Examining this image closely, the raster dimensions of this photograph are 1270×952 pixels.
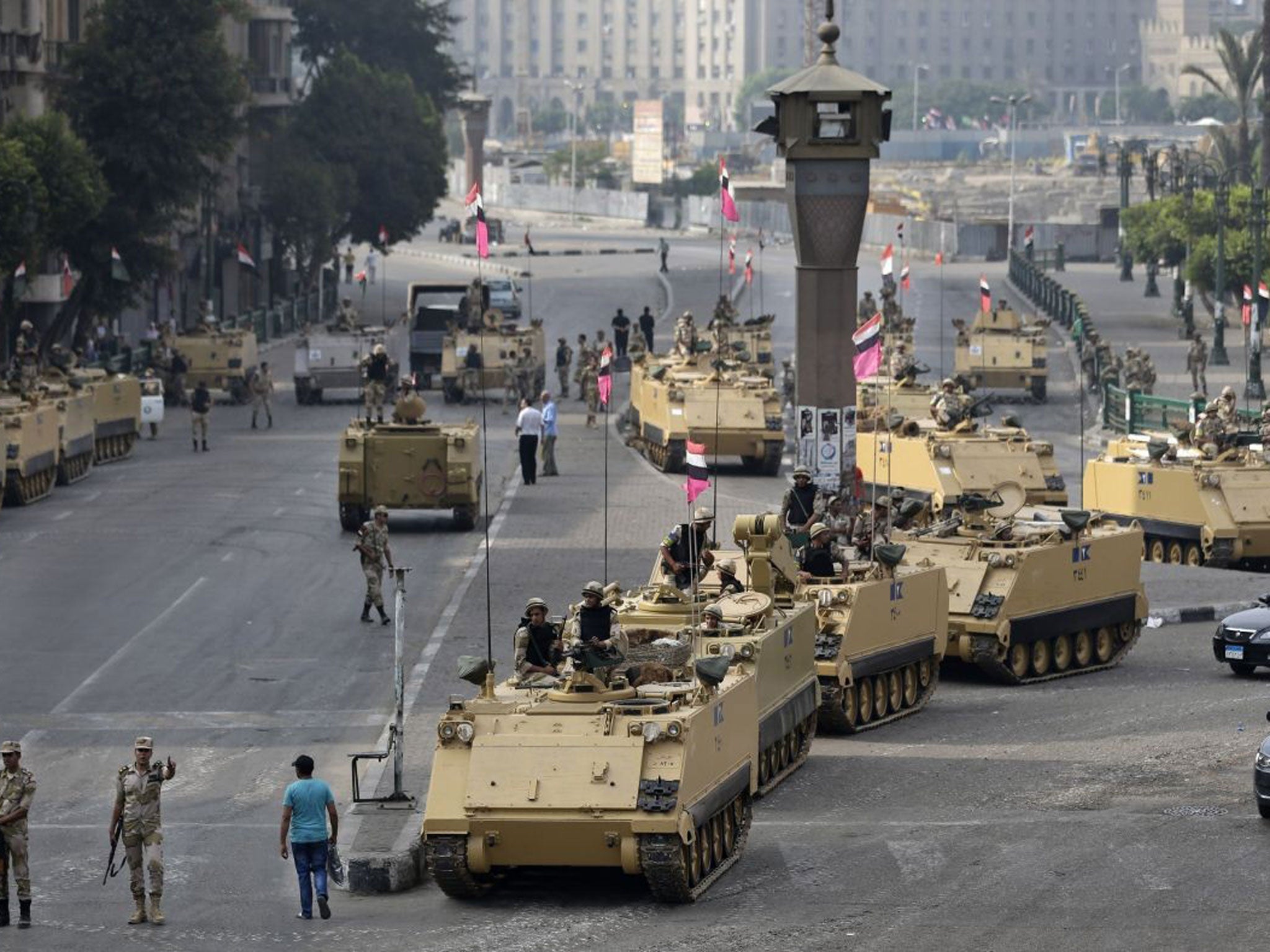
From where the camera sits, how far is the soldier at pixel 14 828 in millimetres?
19266

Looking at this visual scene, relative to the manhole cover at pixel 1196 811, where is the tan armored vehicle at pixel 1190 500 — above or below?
above

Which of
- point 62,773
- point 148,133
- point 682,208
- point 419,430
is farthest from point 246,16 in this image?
point 682,208

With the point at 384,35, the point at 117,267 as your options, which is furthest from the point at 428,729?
the point at 384,35

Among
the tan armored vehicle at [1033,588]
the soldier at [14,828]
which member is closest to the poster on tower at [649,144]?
the tan armored vehicle at [1033,588]

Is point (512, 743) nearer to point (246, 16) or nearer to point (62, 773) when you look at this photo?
point (62, 773)

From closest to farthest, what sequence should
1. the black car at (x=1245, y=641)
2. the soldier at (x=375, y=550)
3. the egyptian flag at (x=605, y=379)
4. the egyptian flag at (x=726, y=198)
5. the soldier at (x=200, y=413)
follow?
1. the black car at (x=1245, y=641)
2. the soldier at (x=375, y=550)
3. the egyptian flag at (x=605, y=379)
4. the egyptian flag at (x=726, y=198)
5. the soldier at (x=200, y=413)

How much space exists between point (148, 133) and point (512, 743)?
155 ft

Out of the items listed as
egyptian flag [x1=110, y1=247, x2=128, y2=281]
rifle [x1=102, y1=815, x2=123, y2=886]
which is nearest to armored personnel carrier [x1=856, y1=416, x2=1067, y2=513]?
rifle [x1=102, y1=815, x2=123, y2=886]

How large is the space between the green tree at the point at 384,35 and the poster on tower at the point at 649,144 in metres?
47.1

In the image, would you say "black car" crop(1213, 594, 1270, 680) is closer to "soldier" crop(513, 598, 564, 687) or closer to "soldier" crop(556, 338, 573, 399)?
"soldier" crop(513, 598, 564, 687)

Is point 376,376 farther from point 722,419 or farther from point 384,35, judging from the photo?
point 384,35

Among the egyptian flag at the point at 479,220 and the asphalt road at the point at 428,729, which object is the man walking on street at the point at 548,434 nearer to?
the asphalt road at the point at 428,729

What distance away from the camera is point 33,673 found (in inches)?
1161

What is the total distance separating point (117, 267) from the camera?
205 ft
